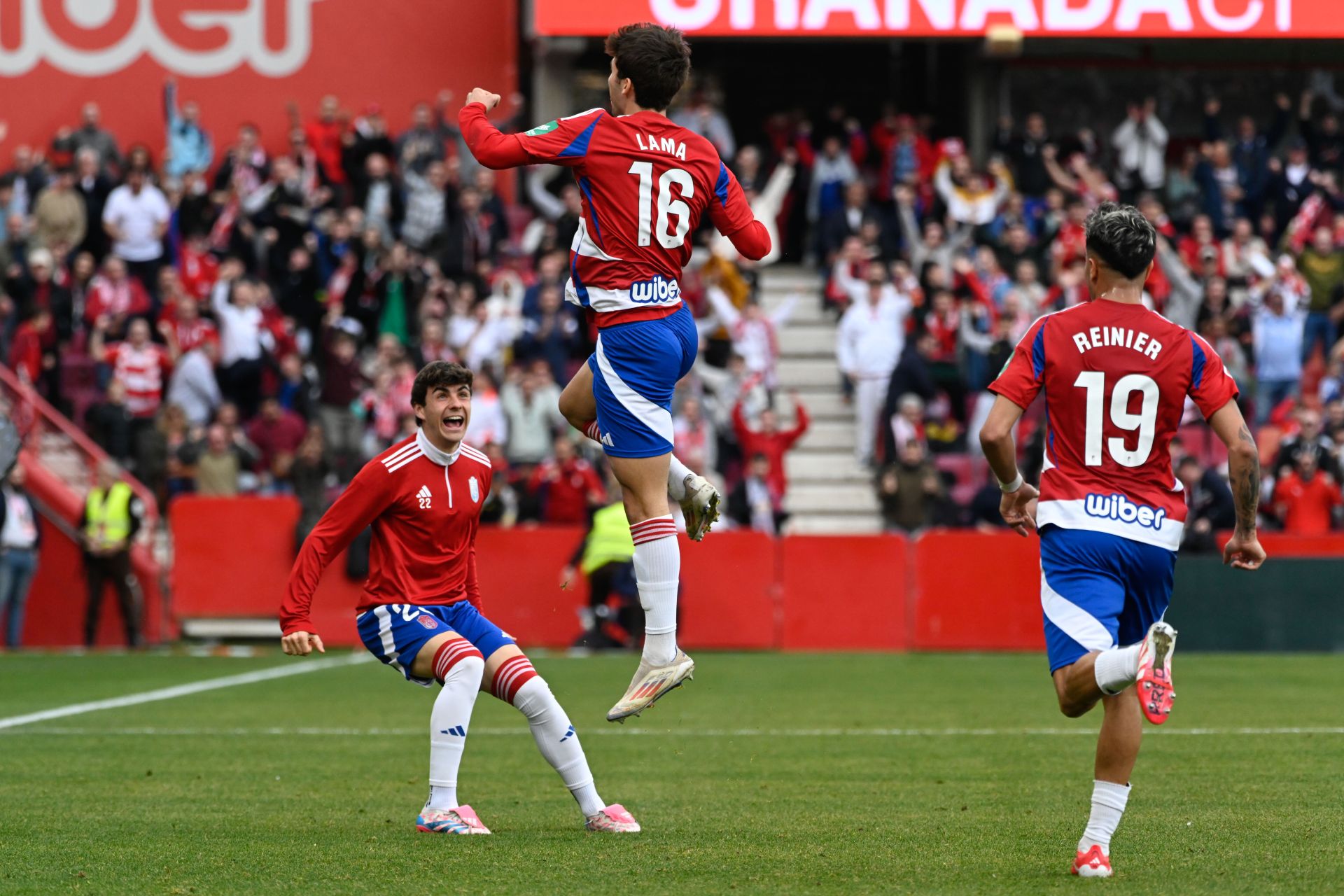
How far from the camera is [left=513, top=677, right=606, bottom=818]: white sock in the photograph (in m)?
8.03

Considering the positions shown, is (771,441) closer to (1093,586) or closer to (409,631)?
(409,631)

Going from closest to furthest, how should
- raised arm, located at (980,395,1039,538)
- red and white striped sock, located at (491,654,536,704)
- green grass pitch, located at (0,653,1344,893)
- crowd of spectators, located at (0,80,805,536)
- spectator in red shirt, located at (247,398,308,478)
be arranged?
raised arm, located at (980,395,1039,538), green grass pitch, located at (0,653,1344,893), red and white striped sock, located at (491,654,536,704), crowd of spectators, located at (0,80,805,536), spectator in red shirt, located at (247,398,308,478)

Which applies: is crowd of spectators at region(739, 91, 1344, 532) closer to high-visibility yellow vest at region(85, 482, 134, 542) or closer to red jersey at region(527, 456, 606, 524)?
red jersey at region(527, 456, 606, 524)

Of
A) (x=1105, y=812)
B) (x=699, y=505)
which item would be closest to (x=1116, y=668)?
(x=1105, y=812)

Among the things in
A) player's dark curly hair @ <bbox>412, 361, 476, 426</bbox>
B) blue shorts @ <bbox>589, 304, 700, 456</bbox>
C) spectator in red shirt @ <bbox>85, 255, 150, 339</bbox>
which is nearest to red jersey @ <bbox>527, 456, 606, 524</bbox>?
spectator in red shirt @ <bbox>85, 255, 150, 339</bbox>

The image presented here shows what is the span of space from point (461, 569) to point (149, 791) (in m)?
2.30

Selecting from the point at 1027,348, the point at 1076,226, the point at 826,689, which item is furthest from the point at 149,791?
the point at 1076,226

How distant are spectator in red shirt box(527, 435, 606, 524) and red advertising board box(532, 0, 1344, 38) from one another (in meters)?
6.32

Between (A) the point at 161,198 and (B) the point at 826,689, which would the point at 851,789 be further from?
(A) the point at 161,198

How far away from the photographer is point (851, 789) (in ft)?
31.2

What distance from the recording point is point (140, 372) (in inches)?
810

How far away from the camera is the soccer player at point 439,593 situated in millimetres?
8039

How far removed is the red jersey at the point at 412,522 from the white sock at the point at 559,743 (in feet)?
2.01

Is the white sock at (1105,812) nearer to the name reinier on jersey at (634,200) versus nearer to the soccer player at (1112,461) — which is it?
the soccer player at (1112,461)
